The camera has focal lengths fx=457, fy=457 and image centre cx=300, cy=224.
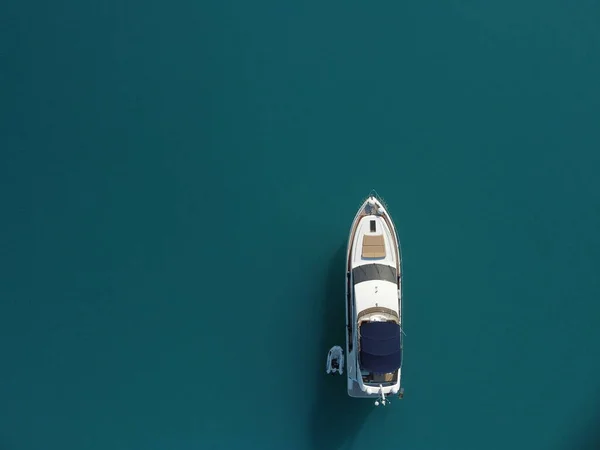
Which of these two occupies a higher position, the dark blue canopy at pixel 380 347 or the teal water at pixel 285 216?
the teal water at pixel 285 216

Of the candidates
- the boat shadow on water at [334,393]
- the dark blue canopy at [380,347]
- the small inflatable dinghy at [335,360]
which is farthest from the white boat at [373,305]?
the boat shadow on water at [334,393]

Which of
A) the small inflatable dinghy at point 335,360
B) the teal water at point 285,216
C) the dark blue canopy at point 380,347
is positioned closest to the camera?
the dark blue canopy at point 380,347

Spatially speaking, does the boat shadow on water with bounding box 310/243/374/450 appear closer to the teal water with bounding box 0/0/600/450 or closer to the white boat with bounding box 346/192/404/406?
the teal water with bounding box 0/0/600/450

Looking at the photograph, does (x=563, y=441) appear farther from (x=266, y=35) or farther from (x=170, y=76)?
(x=170, y=76)

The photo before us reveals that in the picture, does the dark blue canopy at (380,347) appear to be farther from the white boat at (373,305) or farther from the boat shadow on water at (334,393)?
the boat shadow on water at (334,393)

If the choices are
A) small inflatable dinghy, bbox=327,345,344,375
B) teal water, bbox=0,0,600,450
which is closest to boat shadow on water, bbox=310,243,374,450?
teal water, bbox=0,0,600,450

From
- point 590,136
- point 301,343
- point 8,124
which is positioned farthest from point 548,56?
point 8,124
